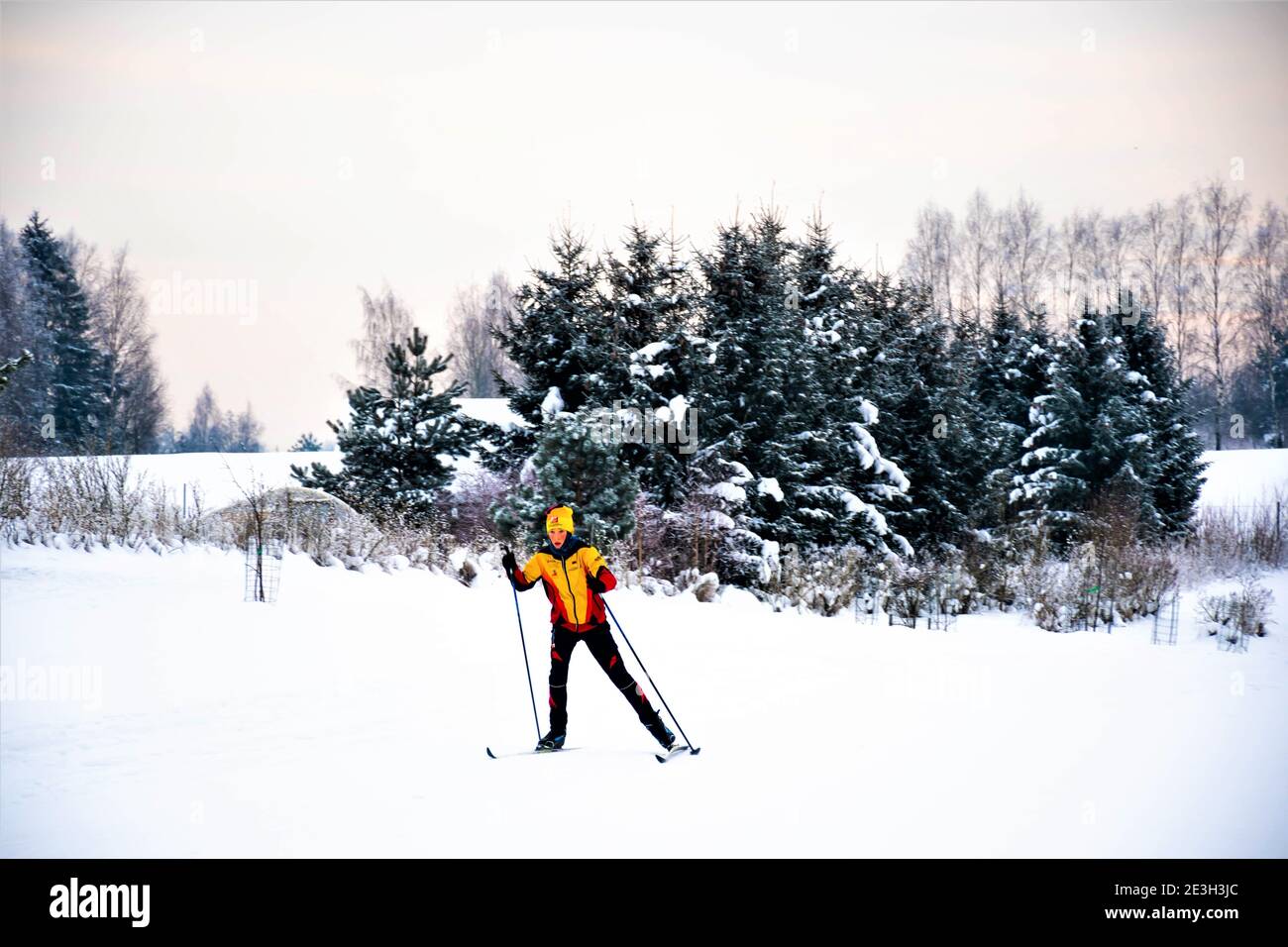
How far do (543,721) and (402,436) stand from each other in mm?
19235

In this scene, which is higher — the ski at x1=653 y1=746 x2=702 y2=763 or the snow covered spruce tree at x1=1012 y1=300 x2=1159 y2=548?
the snow covered spruce tree at x1=1012 y1=300 x2=1159 y2=548

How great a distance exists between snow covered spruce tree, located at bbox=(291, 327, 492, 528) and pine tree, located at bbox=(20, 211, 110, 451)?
794 inches

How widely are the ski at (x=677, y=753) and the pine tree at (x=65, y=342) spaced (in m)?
40.5

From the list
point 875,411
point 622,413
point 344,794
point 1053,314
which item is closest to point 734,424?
point 622,413

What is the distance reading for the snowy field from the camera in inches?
A: 230

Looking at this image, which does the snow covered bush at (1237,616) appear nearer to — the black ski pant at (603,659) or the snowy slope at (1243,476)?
the black ski pant at (603,659)

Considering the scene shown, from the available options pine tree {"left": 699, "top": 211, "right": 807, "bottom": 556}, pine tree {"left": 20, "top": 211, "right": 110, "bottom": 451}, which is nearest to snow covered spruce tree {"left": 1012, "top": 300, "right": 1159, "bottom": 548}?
pine tree {"left": 699, "top": 211, "right": 807, "bottom": 556}

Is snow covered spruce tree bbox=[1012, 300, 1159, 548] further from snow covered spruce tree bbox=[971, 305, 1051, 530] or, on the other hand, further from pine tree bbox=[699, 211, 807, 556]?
pine tree bbox=[699, 211, 807, 556]

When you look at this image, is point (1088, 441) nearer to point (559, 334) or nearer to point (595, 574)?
point (559, 334)

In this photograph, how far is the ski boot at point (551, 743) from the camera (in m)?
7.69

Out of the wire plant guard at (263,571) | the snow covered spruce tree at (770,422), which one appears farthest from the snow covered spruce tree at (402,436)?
the wire plant guard at (263,571)

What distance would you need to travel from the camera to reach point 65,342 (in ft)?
139
